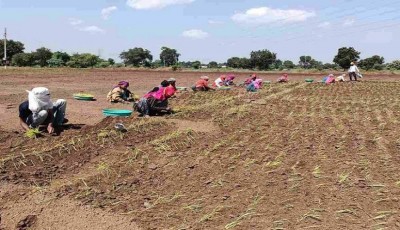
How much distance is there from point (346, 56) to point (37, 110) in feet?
195

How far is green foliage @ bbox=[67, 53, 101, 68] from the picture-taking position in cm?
6160

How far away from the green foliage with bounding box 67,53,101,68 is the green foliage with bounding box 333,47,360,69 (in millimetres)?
35905

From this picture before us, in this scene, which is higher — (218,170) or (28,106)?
(28,106)

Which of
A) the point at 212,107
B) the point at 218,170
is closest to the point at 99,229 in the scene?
the point at 218,170

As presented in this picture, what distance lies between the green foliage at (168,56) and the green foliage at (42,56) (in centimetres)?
2819

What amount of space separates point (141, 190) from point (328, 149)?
11.6 ft

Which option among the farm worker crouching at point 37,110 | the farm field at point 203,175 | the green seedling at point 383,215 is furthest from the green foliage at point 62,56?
the green seedling at point 383,215

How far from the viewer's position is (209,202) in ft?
15.8

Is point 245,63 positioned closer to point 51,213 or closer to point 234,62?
point 234,62

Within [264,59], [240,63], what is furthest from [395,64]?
[240,63]

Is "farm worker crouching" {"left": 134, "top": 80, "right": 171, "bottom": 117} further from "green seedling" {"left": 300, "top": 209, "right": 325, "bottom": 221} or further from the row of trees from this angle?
the row of trees

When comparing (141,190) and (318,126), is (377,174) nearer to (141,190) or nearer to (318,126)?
(141,190)

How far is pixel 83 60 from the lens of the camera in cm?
6309

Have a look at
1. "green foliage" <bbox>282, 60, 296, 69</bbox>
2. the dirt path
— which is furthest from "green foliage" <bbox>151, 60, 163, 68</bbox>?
the dirt path
